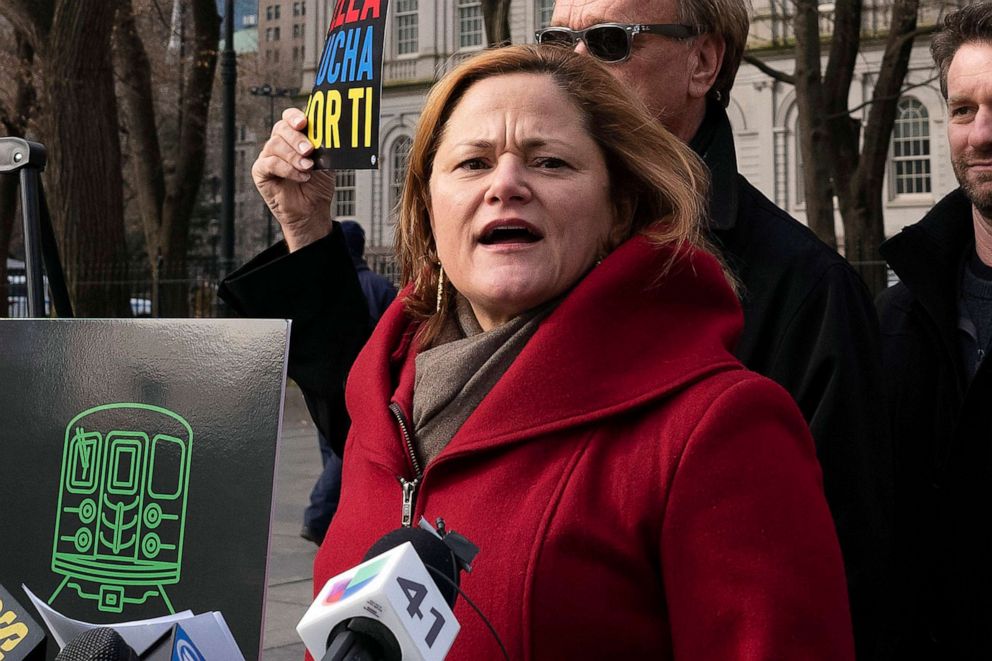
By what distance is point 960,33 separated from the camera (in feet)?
10.2

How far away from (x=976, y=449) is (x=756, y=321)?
727 mm

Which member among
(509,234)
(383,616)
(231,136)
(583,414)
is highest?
(231,136)

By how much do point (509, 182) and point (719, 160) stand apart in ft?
2.61

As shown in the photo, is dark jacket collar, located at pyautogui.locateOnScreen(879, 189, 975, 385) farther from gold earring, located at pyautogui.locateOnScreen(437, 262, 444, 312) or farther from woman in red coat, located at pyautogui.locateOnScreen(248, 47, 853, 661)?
gold earring, located at pyautogui.locateOnScreen(437, 262, 444, 312)

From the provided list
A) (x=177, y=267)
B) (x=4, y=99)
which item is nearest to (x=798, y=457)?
(x=177, y=267)

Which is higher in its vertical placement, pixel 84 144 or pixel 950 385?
pixel 84 144

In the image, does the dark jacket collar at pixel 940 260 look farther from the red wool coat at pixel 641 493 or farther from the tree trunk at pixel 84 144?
the tree trunk at pixel 84 144

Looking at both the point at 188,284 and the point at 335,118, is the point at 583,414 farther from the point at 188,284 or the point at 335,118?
the point at 188,284

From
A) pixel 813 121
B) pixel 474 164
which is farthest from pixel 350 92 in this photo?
pixel 813 121

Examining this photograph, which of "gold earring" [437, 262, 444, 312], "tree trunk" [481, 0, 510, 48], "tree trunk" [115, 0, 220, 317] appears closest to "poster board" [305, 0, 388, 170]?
"gold earring" [437, 262, 444, 312]

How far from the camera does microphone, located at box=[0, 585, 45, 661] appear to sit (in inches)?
62.7

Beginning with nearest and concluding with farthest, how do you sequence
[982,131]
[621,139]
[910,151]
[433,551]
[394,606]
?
[394,606] < [433,551] < [621,139] < [982,131] < [910,151]

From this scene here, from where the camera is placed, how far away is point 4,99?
22.1 m

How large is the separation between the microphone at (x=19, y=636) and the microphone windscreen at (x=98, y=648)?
249 mm
